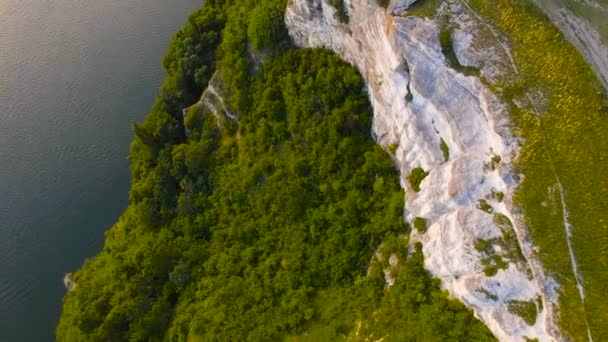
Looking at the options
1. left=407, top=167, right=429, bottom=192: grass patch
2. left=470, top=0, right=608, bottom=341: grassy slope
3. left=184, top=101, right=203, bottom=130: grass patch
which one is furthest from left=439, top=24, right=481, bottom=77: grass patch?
left=184, top=101, right=203, bottom=130: grass patch

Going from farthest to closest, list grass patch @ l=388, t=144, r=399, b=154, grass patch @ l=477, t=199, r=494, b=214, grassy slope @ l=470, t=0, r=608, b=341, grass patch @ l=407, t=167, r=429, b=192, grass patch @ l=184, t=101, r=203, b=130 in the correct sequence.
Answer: grass patch @ l=184, t=101, r=203, b=130, grass patch @ l=388, t=144, r=399, b=154, grass patch @ l=407, t=167, r=429, b=192, grass patch @ l=477, t=199, r=494, b=214, grassy slope @ l=470, t=0, r=608, b=341

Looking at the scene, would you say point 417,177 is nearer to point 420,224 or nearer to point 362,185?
point 420,224

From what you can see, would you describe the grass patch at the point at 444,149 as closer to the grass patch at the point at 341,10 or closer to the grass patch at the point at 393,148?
the grass patch at the point at 393,148

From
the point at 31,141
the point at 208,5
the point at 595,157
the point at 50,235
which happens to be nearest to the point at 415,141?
the point at 595,157

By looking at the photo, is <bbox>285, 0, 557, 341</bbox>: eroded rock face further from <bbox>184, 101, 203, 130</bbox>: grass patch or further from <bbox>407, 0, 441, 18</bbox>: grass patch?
<bbox>184, 101, 203, 130</bbox>: grass patch

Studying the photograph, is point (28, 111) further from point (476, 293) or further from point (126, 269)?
point (476, 293)

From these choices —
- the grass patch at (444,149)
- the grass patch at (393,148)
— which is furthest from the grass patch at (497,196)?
the grass patch at (393,148)
